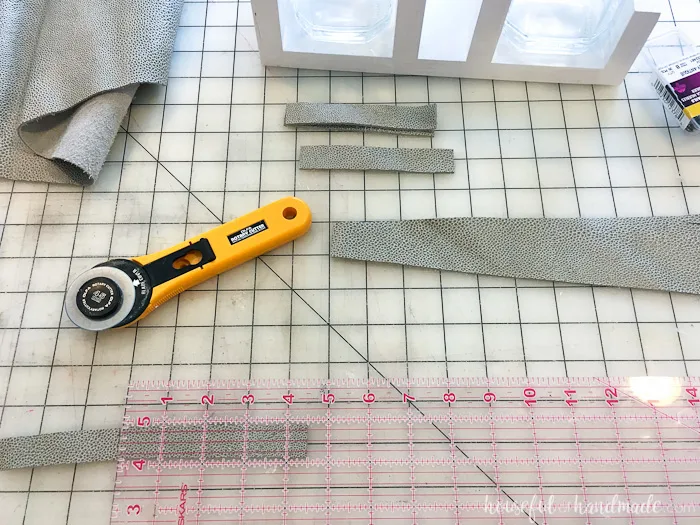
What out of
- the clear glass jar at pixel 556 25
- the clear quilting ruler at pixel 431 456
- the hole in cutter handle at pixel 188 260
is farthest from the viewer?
the clear glass jar at pixel 556 25

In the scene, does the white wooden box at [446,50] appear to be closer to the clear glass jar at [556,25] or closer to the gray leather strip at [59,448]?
the clear glass jar at [556,25]

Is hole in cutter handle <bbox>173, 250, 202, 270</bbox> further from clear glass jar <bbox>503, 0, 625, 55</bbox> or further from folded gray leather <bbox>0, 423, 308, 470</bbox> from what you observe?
→ clear glass jar <bbox>503, 0, 625, 55</bbox>

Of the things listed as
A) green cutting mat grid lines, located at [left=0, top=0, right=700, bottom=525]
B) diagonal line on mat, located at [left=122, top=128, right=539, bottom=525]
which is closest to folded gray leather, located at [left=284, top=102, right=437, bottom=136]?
green cutting mat grid lines, located at [left=0, top=0, right=700, bottom=525]

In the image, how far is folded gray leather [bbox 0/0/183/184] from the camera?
3.72ft

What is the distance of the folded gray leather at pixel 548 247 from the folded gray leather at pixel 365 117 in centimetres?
21

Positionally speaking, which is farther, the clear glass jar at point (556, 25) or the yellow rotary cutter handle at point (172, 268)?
the clear glass jar at point (556, 25)

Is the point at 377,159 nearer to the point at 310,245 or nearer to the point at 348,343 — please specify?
the point at 310,245

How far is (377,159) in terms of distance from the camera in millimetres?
1148

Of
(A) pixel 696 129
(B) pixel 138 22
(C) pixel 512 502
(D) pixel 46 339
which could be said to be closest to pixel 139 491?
(D) pixel 46 339

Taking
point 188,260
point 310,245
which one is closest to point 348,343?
point 310,245

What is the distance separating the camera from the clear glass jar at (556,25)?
45.7 inches

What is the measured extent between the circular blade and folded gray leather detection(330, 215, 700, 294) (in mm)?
370

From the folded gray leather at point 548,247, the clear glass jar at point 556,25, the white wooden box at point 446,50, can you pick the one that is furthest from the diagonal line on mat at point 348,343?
the clear glass jar at point 556,25

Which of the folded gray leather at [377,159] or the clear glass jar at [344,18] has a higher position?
the clear glass jar at [344,18]
